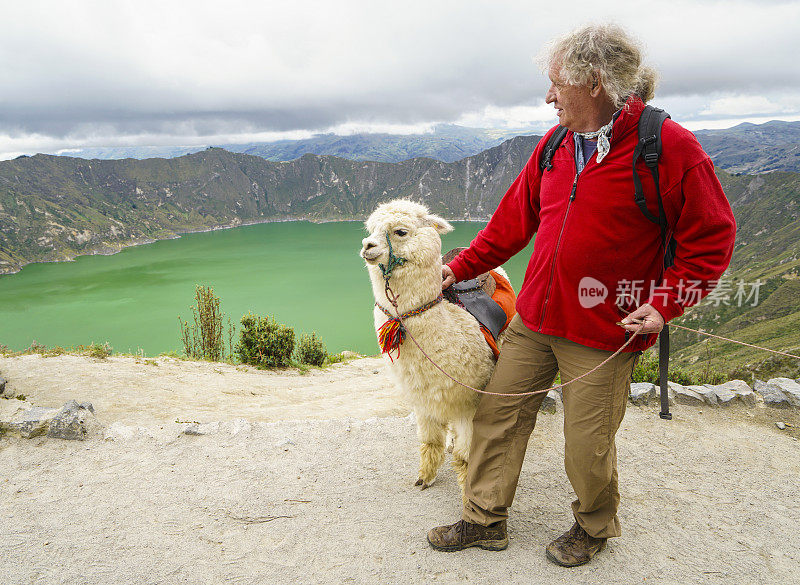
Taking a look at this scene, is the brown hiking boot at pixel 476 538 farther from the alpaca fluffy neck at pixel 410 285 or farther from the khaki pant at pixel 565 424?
the alpaca fluffy neck at pixel 410 285

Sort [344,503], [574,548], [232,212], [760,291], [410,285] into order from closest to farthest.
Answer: [574,548] → [410,285] → [344,503] → [760,291] → [232,212]

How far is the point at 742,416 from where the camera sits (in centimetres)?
462

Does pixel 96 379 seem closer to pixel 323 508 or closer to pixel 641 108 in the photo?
pixel 323 508

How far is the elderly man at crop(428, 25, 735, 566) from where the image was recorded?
1758 mm

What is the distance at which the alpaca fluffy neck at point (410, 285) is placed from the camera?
254 cm

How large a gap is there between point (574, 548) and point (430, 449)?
113cm

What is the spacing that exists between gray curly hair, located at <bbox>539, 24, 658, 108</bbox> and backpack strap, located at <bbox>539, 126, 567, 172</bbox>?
36 cm

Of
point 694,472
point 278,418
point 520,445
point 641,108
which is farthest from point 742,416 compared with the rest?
point 278,418

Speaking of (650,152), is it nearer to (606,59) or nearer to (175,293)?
(606,59)

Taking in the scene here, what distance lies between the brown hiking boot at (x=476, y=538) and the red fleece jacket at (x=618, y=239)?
1.28 m

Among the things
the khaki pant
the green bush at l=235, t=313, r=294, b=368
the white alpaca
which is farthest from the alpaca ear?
the green bush at l=235, t=313, r=294, b=368

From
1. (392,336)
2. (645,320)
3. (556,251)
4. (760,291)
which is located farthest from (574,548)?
(760,291)

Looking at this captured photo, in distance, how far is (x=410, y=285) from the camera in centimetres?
256

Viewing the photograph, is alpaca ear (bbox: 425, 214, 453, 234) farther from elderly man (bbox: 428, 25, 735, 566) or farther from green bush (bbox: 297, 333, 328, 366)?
green bush (bbox: 297, 333, 328, 366)
